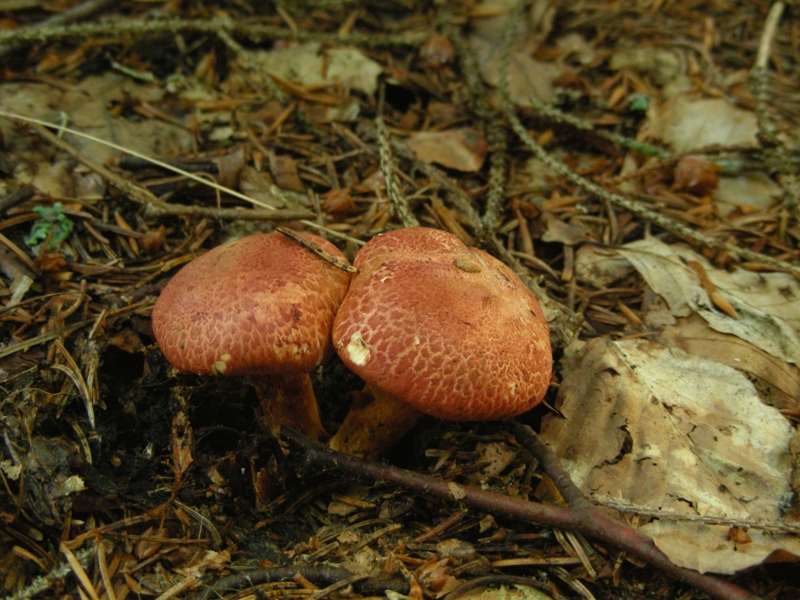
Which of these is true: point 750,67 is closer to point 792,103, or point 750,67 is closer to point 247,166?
point 792,103

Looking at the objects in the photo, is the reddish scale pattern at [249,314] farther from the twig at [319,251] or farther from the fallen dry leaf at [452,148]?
the fallen dry leaf at [452,148]

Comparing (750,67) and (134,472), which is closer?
(134,472)

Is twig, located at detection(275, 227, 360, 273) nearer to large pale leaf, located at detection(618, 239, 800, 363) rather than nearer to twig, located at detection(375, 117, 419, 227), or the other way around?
twig, located at detection(375, 117, 419, 227)

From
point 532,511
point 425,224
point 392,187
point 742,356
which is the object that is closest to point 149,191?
point 392,187

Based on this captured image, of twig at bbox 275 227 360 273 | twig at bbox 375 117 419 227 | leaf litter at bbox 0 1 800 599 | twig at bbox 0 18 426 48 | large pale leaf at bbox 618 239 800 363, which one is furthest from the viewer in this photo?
twig at bbox 0 18 426 48

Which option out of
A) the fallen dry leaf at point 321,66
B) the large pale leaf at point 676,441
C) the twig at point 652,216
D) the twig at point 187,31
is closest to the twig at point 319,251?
the large pale leaf at point 676,441

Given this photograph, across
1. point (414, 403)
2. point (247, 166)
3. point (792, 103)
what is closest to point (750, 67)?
point (792, 103)

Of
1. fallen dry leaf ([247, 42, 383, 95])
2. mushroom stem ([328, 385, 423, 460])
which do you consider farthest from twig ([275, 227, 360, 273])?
fallen dry leaf ([247, 42, 383, 95])
